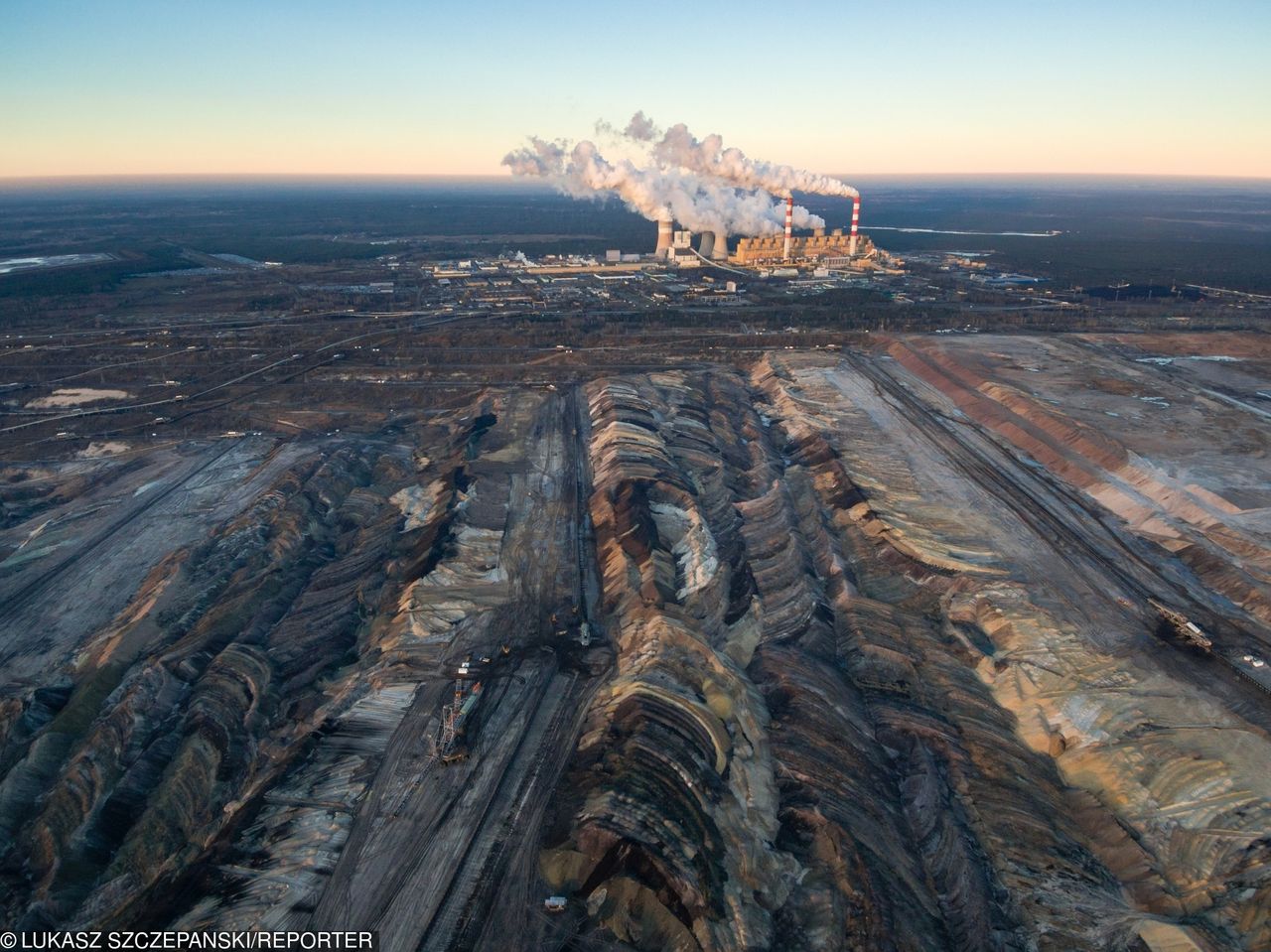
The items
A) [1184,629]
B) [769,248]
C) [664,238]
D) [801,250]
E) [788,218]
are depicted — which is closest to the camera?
[1184,629]

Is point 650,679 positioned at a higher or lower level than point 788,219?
lower

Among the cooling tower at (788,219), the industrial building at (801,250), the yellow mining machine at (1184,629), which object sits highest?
the cooling tower at (788,219)

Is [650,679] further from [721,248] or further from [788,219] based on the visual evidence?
[721,248]

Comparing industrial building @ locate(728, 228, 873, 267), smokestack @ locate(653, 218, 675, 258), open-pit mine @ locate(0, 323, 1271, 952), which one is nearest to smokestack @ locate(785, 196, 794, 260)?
industrial building @ locate(728, 228, 873, 267)

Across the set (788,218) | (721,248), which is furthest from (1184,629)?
(721,248)

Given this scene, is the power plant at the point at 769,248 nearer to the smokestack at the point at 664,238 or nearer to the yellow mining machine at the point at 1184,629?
the smokestack at the point at 664,238

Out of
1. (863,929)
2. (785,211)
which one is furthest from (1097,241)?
(863,929)

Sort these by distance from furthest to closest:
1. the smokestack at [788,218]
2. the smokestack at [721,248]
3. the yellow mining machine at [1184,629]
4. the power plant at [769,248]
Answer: the smokestack at [721,248]
the power plant at [769,248]
the smokestack at [788,218]
the yellow mining machine at [1184,629]

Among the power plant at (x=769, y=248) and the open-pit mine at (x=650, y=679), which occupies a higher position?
the power plant at (x=769, y=248)

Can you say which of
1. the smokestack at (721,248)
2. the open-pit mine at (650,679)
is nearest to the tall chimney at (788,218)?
the smokestack at (721,248)
